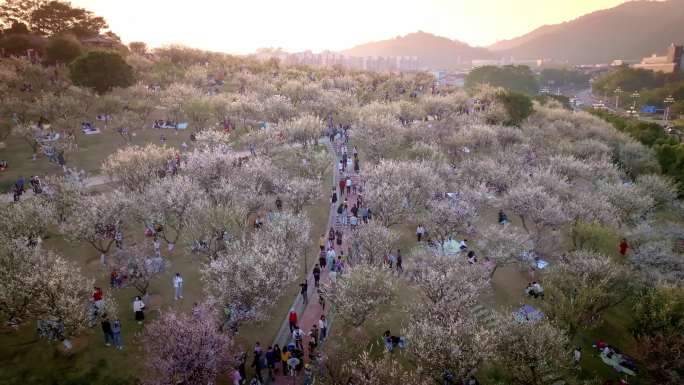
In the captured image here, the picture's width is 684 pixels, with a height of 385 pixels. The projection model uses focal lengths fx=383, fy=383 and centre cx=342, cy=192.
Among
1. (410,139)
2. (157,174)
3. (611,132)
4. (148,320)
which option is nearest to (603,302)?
(148,320)

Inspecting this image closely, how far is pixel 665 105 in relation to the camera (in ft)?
447

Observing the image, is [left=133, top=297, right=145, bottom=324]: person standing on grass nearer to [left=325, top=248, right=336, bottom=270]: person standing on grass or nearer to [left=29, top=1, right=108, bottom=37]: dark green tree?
[left=325, top=248, right=336, bottom=270]: person standing on grass

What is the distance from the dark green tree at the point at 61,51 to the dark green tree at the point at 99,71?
18.8 m

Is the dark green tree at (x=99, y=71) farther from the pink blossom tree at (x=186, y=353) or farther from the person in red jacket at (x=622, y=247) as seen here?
the person in red jacket at (x=622, y=247)

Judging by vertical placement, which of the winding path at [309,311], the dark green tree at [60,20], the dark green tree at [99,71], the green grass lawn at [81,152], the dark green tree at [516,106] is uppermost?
the dark green tree at [60,20]

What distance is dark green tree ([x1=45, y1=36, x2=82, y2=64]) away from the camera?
3880 inches

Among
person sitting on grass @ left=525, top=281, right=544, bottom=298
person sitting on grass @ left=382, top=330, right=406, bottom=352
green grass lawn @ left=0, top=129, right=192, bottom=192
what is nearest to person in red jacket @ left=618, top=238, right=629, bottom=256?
person sitting on grass @ left=525, top=281, right=544, bottom=298

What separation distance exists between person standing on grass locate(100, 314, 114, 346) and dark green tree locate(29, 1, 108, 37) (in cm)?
12902

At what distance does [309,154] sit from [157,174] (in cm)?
1931

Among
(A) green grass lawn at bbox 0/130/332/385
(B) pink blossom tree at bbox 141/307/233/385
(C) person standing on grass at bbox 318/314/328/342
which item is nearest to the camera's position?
(B) pink blossom tree at bbox 141/307/233/385

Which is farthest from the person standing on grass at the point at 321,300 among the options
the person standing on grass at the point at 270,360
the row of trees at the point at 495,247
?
the person standing on grass at the point at 270,360

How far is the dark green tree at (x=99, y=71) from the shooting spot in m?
83.3

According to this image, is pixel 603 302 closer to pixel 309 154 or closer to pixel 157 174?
pixel 309 154

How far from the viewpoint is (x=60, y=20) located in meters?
118
